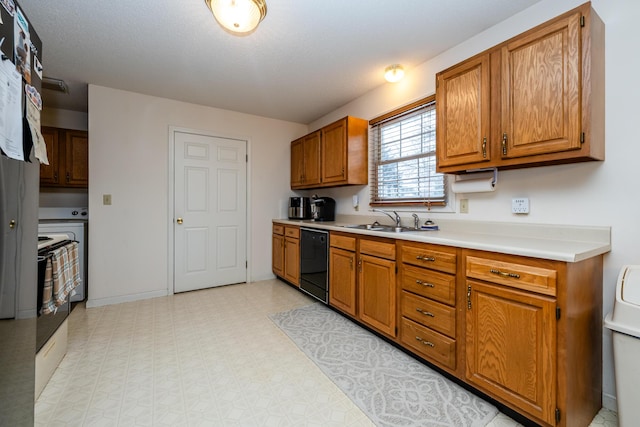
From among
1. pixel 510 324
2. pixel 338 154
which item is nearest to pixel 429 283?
pixel 510 324

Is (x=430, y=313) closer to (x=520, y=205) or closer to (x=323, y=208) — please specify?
(x=520, y=205)

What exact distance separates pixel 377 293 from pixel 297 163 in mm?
2401

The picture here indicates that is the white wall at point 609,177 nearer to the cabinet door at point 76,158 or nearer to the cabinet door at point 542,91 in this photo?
the cabinet door at point 542,91

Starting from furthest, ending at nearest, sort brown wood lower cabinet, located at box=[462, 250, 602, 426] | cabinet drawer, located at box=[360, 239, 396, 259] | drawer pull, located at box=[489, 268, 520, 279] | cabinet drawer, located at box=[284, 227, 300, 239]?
cabinet drawer, located at box=[284, 227, 300, 239] → cabinet drawer, located at box=[360, 239, 396, 259] → drawer pull, located at box=[489, 268, 520, 279] → brown wood lower cabinet, located at box=[462, 250, 602, 426]

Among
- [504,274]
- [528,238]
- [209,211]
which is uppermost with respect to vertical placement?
[209,211]

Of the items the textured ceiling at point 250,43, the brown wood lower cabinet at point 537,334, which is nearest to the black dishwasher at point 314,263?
the brown wood lower cabinet at point 537,334

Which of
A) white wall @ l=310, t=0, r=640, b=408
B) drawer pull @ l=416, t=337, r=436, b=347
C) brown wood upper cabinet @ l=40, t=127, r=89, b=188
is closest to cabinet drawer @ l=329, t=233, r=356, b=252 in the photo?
drawer pull @ l=416, t=337, r=436, b=347

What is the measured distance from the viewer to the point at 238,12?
1.71 meters

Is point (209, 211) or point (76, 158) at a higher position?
point (76, 158)

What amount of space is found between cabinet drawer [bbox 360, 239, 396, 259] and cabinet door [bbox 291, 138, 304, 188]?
1819 millimetres

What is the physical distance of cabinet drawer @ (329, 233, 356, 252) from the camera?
101 inches

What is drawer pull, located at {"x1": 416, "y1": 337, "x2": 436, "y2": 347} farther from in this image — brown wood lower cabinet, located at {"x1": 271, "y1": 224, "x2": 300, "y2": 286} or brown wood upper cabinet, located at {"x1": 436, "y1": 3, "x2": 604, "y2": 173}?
brown wood lower cabinet, located at {"x1": 271, "y1": 224, "x2": 300, "y2": 286}

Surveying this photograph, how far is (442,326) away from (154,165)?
340 centimetres

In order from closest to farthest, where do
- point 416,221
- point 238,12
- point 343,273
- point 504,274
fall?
point 504,274, point 238,12, point 416,221, point 343,273
